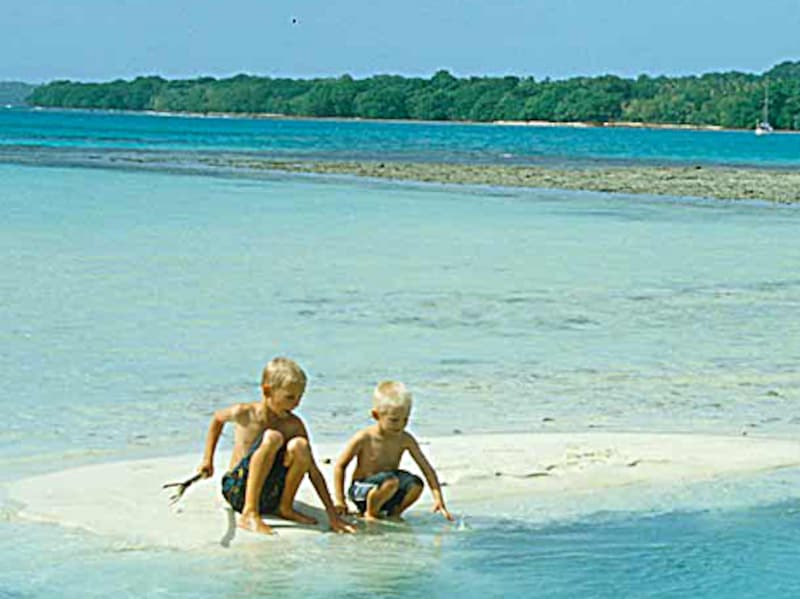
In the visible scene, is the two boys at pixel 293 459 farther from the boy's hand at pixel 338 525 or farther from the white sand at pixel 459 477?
the white sand at pixel 459 477

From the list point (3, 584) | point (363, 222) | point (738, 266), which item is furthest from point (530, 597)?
point (363, 222)

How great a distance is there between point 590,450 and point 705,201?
25.9 metres

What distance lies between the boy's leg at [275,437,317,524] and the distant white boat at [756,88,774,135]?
144470mm

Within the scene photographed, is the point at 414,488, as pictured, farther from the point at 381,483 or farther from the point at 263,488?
the point at 263,488

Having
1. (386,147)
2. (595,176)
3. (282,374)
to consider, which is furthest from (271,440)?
(386,147)

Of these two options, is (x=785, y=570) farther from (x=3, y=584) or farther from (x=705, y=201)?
(x=705, y=201)

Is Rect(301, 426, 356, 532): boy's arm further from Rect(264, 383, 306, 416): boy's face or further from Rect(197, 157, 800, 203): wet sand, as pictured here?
Rect(197, 157, 800, 203): wet sand

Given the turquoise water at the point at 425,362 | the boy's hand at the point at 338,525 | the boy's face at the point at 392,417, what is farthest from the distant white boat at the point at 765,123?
the boy's hand at the point at 338,525

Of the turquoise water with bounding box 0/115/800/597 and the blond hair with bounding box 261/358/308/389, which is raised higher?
the blond hair with bounding box 261/358/308/389

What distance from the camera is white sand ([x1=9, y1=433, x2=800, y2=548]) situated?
22.1 ft

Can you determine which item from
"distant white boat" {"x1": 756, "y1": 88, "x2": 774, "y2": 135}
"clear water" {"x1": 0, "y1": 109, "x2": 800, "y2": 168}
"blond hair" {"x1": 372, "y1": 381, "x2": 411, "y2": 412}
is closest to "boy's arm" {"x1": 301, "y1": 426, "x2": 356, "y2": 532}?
"blond hair" {"x1": 372, "y1": 381, "x2": 411, "y2": 412}

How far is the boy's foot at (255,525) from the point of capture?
661 centimetres

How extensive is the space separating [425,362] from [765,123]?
14470cm

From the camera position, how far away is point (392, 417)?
6.67 metres
